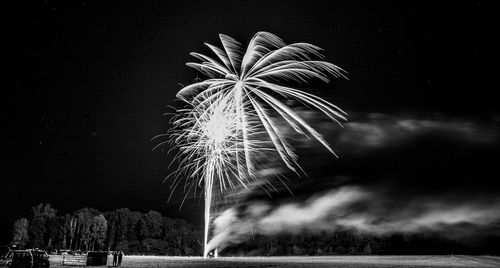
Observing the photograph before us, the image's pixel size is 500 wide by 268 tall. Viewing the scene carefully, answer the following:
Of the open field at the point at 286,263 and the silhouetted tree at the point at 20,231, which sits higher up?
the silhouetted tree at the point at 20,231

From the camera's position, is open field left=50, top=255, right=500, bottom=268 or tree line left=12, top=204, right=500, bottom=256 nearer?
open field left=50, top=255, right=500, bottom=268

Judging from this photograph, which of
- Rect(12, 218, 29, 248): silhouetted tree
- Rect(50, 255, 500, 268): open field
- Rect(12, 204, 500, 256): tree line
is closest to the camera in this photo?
Rect(50, 255, 500, 268): open field

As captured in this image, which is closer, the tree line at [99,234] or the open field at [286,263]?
the open field at [286,263]

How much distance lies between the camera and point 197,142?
3875cm

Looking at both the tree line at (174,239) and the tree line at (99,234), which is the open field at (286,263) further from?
the tree line at (99,234)

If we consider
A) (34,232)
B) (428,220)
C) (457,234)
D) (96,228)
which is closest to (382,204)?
(428,220)

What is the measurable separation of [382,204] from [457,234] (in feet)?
57.5

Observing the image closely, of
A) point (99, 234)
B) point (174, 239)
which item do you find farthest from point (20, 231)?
point (174, 239)

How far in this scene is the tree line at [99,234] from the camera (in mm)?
110938

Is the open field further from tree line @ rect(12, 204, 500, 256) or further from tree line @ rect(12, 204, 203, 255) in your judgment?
tree line @ rect(12, 204, 203, 255)

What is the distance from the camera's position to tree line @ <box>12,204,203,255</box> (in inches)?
4368

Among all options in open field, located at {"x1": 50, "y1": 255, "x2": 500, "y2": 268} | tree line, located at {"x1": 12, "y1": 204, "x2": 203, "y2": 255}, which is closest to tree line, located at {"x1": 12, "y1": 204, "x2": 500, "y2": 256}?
tree line, located at {"x1": 12, "y1": 204, "x2": 203, "y2": 255}

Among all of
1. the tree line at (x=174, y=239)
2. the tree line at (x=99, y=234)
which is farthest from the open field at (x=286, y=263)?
the tree line at (x=99, y=234)

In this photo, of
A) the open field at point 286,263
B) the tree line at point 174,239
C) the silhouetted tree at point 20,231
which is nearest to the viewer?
the open field at point 286,263
